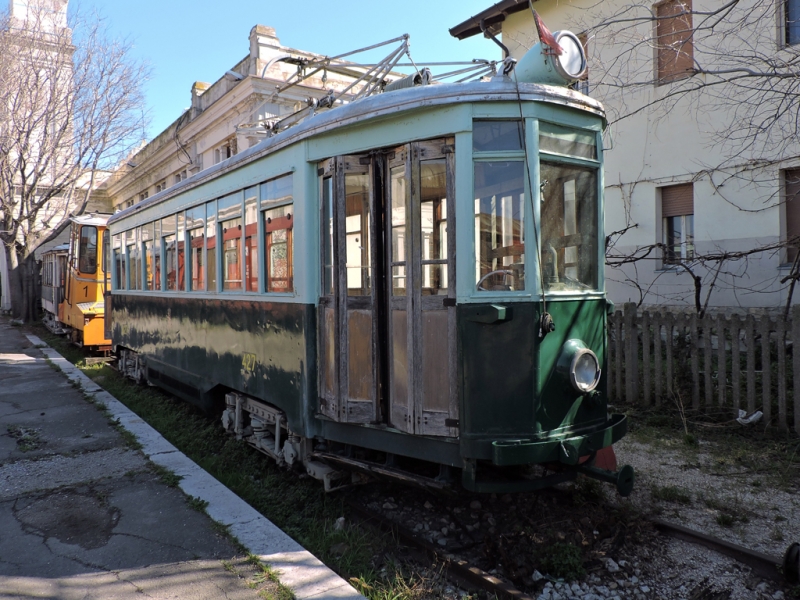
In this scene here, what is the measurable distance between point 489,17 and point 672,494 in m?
11.1

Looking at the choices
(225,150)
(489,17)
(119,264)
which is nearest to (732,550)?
(119,264)

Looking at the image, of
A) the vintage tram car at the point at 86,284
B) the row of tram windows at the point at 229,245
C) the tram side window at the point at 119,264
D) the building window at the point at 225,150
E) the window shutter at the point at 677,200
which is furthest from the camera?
the building window at the point at 225,150

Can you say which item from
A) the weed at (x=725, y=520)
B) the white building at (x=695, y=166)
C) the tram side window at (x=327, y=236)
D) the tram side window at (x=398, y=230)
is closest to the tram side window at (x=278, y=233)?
the tram side window at (x=327, y=236)

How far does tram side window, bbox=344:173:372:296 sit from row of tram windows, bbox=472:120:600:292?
0.85 meters

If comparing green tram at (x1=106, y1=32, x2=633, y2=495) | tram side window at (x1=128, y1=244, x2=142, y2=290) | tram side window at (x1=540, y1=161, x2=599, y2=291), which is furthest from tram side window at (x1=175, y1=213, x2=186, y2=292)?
tram side window at (x1=540, y1=161, x2=599, y2=291)

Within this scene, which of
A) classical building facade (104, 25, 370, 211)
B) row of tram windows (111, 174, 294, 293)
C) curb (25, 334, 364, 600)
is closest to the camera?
curb (25, 334, 364, 600)

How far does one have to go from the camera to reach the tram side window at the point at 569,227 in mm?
4207

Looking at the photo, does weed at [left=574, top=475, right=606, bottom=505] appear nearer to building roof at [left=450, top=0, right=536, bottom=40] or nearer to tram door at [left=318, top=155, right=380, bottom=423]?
tram door at [left=318, top=155, right=380, bottom=423]

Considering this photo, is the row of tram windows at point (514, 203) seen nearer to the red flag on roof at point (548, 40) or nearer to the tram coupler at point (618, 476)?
the red flag on roof at point (548, 40)

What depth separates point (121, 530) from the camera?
14.6 ft

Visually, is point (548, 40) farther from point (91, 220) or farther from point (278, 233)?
point (91, 220)

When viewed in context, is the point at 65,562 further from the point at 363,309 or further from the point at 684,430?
the point at 684,430

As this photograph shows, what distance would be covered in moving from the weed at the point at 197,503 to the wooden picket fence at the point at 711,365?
5.12 meters

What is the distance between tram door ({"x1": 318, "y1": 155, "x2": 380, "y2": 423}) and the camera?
4508 millimetres
